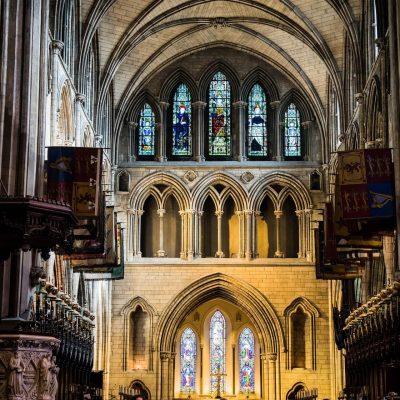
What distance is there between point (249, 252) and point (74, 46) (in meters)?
11.7

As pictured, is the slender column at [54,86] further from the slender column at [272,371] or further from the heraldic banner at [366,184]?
the slender column at [272,371]

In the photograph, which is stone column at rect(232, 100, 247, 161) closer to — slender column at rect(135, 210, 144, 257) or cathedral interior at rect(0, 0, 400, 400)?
cathedral interior at rect(0, 0, 400, 400)

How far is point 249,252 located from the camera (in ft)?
126

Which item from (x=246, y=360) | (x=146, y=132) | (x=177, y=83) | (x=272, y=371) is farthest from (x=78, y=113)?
(x=246, y=360)

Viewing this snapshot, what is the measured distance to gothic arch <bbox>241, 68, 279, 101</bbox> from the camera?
4000 cm

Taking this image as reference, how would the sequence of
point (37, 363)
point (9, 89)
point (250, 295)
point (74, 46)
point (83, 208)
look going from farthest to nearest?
1. point (250, 295)
2. point (74, 46)
3. point (83, 208)
4. point (9, 89)
5. point (37, 363)

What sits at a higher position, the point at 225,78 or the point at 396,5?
the point at 225,78

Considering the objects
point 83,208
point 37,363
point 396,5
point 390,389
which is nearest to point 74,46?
point 83,208

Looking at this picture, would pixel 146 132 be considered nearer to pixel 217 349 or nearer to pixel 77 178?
pixel 217 349

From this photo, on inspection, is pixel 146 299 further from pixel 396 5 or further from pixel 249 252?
pixel 396 5

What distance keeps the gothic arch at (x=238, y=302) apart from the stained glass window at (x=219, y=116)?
5244mm

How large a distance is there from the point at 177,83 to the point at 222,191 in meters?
4.92

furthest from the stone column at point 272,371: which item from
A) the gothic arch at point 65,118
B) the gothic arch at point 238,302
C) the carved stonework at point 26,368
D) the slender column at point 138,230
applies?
the carved stonework at point 26,368

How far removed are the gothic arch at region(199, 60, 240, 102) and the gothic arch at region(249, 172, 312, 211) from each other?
12.3 feet
